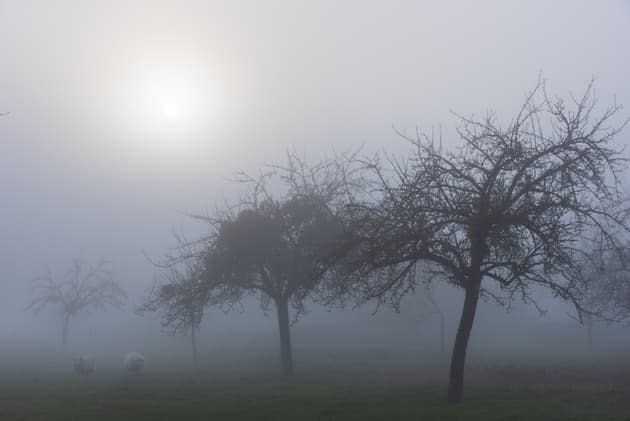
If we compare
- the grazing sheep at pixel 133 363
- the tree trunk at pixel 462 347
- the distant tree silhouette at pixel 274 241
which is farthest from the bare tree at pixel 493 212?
the grazing sheep at pixel 133 363

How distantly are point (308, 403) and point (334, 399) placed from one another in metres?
1.20

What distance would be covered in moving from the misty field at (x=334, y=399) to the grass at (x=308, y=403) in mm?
28

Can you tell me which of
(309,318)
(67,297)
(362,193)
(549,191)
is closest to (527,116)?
(549,191)

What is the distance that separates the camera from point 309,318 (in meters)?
103

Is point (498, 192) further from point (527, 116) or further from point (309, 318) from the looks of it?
point (309, 318)

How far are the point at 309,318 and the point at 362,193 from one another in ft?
238

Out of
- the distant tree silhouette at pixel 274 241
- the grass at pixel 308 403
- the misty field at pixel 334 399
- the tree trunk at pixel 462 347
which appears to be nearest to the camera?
the grass at pixel 308 403

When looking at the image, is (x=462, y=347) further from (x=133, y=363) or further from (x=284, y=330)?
(x=133, y=363)

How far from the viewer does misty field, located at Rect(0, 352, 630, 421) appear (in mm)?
16891

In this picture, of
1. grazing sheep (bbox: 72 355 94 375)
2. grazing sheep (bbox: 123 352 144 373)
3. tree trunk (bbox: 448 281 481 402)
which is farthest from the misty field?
grazing sheep (bbox: 123 352 144 373)

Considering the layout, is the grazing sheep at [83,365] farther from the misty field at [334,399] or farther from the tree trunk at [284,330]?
the tree trunk at [284,330]

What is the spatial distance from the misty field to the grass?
28 mm

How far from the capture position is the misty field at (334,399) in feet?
55.4

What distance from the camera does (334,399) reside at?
20141 mm
